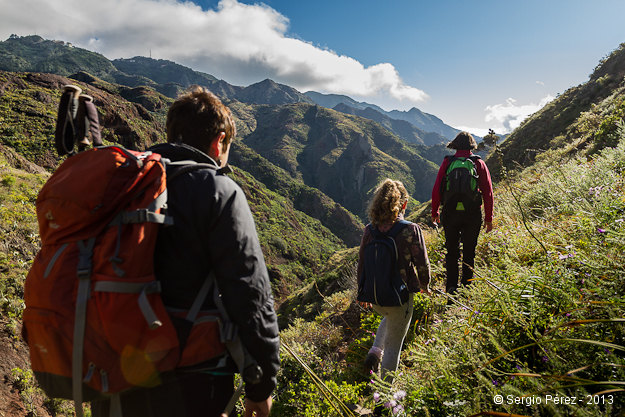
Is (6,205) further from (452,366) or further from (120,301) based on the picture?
(452,366)

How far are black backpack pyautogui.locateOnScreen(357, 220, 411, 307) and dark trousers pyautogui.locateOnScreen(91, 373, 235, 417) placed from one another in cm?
175

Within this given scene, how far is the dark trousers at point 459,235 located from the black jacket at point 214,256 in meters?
3.34

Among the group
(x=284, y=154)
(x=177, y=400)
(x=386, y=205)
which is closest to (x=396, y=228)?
(x=386, y=205)

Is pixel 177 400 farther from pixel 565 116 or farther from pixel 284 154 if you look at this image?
pixel 284 154

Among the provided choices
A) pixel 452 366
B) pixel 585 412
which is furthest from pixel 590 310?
pixel 452 366

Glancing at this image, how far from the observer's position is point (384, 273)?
273cm

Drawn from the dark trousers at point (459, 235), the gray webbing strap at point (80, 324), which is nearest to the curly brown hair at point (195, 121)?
the gray webbing strap at point (80, 324)

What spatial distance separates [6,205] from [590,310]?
11352 mm

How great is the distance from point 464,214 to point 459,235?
364mm

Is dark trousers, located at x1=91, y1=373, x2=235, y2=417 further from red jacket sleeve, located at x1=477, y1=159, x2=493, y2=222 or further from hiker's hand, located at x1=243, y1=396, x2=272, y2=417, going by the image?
red jacket sleeve, located at x1=477, y1=159, x2=493, y2=222

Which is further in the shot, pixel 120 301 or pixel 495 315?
pixel 495 315

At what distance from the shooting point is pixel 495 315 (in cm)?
197

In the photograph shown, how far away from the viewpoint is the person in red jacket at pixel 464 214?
152 inches

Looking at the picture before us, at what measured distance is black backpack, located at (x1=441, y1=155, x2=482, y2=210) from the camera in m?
3.79
